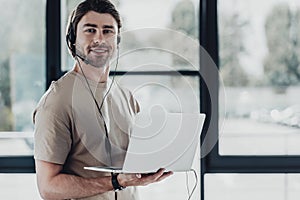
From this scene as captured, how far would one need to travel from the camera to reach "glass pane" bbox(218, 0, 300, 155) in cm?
284

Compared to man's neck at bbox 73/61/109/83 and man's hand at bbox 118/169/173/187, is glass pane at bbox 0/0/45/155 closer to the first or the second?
man's neck at bbox 73/61/109/83

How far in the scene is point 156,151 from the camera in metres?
1.83

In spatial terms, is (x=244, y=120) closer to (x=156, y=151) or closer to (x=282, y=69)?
(x=282, y=69)

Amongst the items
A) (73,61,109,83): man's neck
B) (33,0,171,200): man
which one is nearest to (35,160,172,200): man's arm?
(33,0,171,200): man

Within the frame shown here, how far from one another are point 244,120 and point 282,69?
0.33 meters

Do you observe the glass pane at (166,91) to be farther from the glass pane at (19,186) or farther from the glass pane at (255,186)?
the glass pane at (19,186)

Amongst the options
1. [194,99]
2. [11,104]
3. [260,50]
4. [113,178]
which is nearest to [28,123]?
[11,104]

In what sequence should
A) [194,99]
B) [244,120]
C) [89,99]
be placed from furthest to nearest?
[244,120] → [194,99] → [89,99]

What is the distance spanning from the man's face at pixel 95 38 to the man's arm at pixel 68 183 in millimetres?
419

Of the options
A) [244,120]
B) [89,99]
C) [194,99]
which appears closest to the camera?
[89,99]

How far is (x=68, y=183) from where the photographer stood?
6.25ft

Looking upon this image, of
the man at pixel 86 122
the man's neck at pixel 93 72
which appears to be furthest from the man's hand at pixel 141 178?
the man's neck at pixel 93 72

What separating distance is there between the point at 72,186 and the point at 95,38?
1.78 feet

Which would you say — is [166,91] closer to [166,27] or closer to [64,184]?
[166,27]
